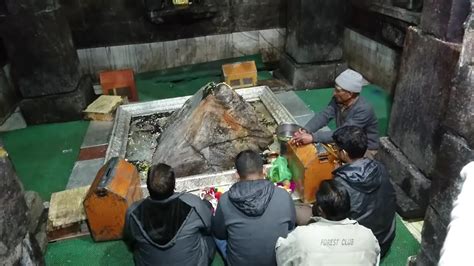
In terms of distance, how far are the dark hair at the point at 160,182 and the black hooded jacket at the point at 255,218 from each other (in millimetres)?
519

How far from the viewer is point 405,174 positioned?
14.9ft

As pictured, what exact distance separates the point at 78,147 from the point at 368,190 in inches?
203

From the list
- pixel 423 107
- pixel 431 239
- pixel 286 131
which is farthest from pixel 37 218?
pixel 423 107

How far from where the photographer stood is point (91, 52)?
9.55 meters

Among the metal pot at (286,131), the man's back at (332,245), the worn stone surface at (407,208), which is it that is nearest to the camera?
the man's back at (332,245)

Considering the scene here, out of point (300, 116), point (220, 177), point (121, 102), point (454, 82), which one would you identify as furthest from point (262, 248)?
point (121, 102)

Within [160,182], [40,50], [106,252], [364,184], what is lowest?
[106,252]

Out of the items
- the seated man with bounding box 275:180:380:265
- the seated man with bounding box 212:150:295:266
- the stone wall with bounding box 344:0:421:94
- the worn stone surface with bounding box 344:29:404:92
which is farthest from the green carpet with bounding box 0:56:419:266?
the seated man with bounding box 275:180:380:265

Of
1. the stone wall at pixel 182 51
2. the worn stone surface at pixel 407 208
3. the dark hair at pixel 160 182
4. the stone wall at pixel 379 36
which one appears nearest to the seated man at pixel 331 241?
the dark hair at pixel 160 182

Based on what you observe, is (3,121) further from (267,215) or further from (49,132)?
(267,215)

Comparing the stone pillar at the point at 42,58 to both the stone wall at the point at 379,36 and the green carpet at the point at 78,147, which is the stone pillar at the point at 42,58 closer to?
the green carpet at the point at 78,147

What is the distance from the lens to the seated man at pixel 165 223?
3.36m

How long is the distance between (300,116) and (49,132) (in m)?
4.89

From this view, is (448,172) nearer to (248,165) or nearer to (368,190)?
(368,190)
